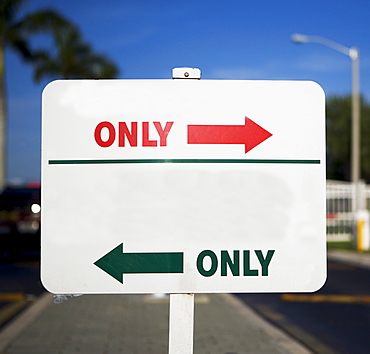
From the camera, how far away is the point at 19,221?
62.1 feet

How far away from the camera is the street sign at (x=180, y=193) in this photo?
7.05 feet

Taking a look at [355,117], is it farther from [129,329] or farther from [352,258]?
[129,329]

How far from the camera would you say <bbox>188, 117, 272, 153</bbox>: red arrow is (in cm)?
214

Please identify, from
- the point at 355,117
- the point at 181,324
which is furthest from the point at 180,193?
the point at 355,117

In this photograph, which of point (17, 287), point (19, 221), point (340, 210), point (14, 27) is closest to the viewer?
point (17, 287)

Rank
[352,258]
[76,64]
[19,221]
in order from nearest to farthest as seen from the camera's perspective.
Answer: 1. [19,221]
2. [352,258]
3. [76,64]

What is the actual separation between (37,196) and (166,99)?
17163 millimetres

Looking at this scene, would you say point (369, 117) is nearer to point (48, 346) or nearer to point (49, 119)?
point (48, 346)

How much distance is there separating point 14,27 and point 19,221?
51.8 feet

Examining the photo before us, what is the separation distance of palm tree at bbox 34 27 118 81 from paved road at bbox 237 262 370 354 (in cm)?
3233

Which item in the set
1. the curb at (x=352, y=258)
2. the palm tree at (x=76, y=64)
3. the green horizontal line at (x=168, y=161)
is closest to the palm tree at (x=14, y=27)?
the palm tree at (x=76, y=64)

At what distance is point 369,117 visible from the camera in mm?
67812

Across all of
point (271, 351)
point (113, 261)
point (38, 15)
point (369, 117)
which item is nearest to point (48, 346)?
point (271, 351)

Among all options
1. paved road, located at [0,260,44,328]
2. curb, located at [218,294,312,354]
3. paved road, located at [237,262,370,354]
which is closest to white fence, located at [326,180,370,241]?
paved road, located at [0,260,44,328]
